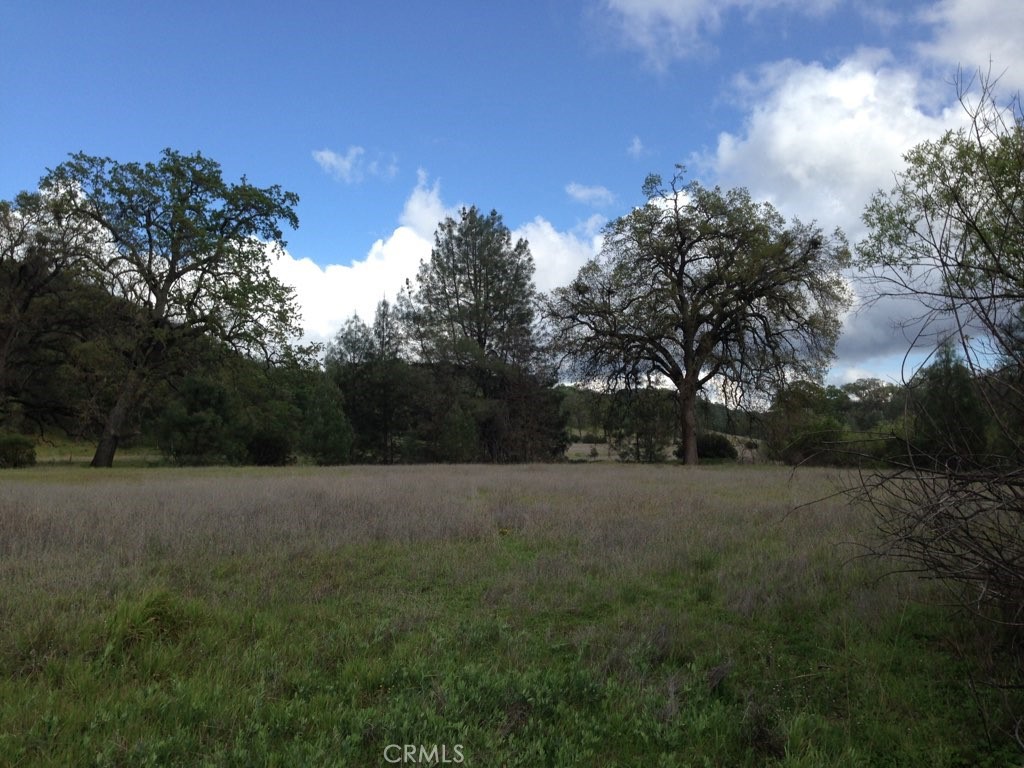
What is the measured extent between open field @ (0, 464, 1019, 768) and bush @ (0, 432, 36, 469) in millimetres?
24398

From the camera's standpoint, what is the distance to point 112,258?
89.5 feet

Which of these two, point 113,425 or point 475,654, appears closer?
point 475,654

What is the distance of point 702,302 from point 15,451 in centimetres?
3207

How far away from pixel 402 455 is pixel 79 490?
85.9 feet

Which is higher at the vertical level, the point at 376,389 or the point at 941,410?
the point at 376,389

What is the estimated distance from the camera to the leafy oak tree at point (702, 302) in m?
26.3

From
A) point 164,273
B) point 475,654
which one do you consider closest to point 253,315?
point 164,273

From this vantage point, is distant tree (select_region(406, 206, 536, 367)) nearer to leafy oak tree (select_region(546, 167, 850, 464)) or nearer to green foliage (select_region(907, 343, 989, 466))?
leafy oak tree (select_region(546, 167, 850, 464))

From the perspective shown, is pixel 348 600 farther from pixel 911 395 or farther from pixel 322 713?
pixel 911 395

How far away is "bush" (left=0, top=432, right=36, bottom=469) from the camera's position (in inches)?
1040

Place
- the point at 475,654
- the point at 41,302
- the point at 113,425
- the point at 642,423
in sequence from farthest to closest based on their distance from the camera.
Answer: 1. the point at 642,423
2. the point at 41,302
3. the point at 113,425
4. the point at 475,654

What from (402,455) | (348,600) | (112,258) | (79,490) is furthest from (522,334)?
(348,600)

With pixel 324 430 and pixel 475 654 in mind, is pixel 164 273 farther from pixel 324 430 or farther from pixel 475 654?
pixel 475 654

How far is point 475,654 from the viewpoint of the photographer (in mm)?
4324
